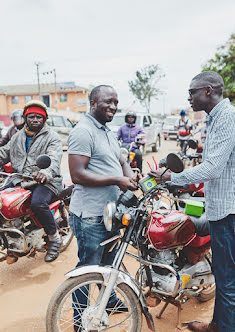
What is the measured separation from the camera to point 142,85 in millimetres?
53625

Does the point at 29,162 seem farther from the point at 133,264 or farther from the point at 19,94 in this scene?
the point at 19,94

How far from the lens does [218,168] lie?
2021 millimetres

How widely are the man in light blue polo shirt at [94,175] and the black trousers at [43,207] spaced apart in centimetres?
100

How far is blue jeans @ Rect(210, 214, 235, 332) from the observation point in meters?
2.14

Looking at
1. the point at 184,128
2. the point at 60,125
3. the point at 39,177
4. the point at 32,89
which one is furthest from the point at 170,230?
the point at 32,89

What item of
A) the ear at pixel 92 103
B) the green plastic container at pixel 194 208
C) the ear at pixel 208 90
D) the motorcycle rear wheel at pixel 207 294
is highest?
the ear at pixel 208 90

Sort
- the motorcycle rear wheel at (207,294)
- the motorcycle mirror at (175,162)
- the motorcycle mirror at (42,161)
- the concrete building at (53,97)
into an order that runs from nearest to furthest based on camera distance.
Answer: the motorcycle mirror at (175,162), the motorcycle mirror at (42,161), the motorcycle rear wheel at (207,294), the concrete building at (53,97)

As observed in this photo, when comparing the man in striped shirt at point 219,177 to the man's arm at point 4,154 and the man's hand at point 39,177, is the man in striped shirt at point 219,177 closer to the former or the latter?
the man's hand at point 39,177

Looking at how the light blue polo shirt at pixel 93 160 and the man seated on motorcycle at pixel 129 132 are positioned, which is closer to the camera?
the light blue polo shirt at pixel 93 160

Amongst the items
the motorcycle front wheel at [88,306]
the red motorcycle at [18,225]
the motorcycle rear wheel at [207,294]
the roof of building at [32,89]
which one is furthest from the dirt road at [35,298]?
the roof of building at [32,89]

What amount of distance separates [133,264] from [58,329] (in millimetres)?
1717

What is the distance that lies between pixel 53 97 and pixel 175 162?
45.7 meters

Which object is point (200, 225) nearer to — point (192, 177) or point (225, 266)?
point (225, 266)

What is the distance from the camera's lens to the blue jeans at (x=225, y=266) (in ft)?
Result: 7.02
